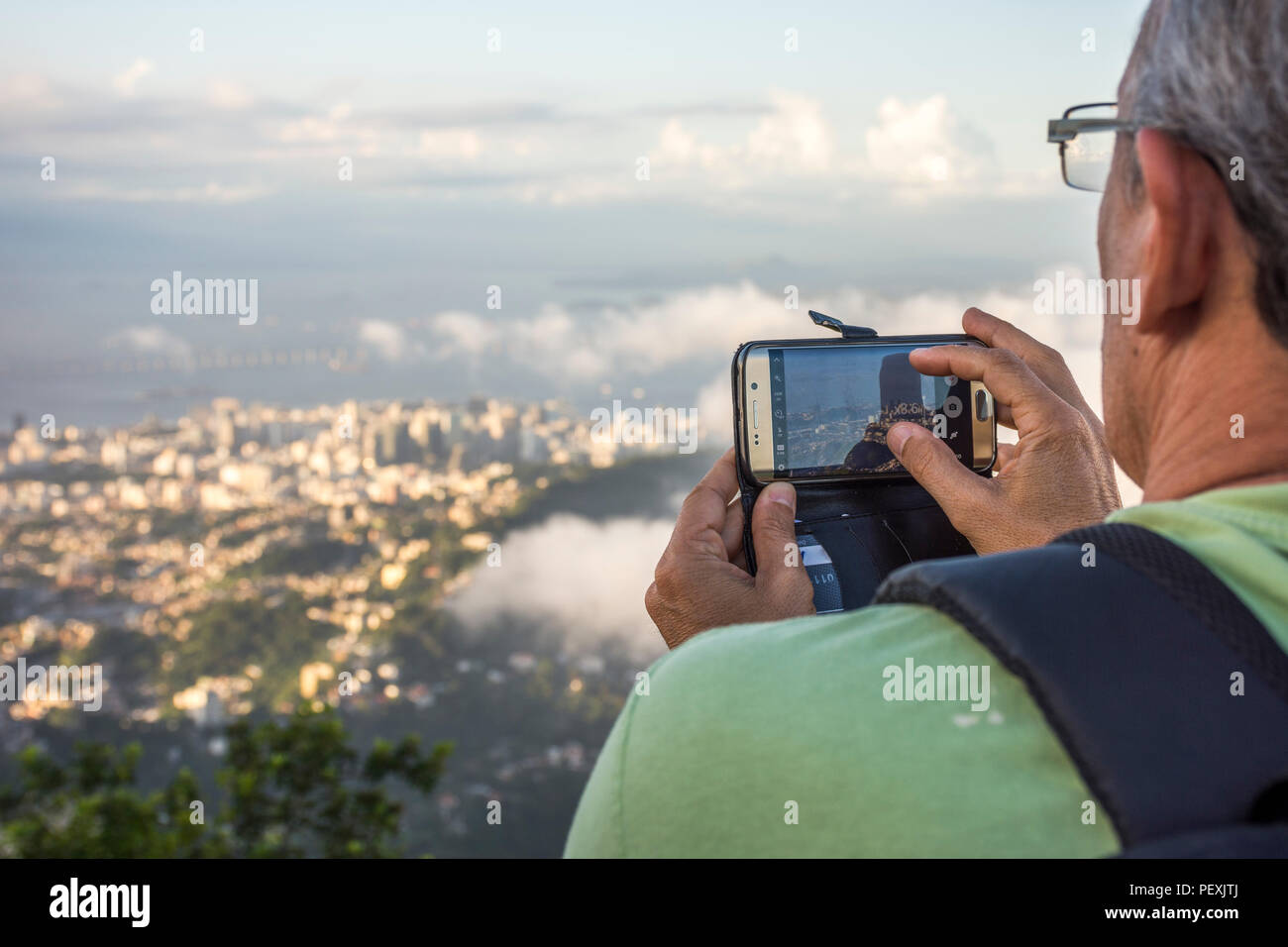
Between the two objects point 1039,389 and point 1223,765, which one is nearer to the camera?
point 1223,765

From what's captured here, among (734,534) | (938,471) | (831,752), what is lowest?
(831,752)

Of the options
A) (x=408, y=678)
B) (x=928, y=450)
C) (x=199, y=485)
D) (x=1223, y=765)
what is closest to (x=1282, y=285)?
(x=1223, y=765)

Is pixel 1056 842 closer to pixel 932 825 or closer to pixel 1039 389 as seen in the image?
pixel 932 825

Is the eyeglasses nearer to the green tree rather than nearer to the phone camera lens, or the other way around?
the phone camera lens

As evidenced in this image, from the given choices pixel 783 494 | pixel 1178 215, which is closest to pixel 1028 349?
pixel 783 494

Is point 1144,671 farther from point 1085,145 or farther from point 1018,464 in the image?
point 1018,464

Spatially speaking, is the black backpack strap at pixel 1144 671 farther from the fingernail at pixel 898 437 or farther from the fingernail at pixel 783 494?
the fingernail at pixel 898 437
